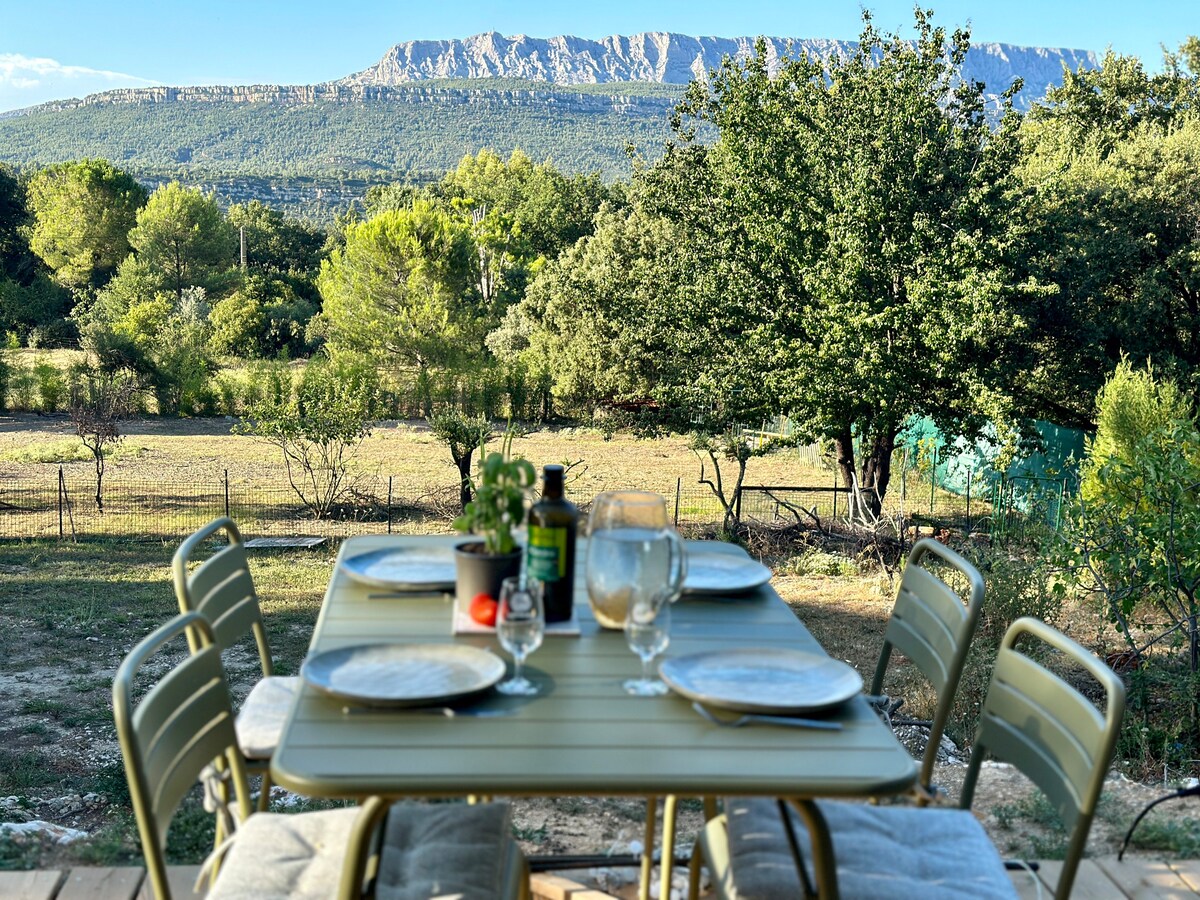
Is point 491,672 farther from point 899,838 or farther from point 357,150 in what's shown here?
point 357,150

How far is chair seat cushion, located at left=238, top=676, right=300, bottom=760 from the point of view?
7.64 feet

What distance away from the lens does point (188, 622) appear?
192 centimetres

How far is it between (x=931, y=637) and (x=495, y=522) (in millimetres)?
1069

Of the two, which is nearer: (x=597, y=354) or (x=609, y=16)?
(x=597, y=354)

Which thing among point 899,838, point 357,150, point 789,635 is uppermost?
point 357,150

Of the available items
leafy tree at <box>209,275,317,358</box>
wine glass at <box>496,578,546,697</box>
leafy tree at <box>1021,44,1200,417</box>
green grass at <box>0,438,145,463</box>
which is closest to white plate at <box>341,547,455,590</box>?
wine glass at <box>496,578,546,697</box>

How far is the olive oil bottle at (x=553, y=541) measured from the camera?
1.97m

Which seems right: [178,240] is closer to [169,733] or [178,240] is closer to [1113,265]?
[1113,265]

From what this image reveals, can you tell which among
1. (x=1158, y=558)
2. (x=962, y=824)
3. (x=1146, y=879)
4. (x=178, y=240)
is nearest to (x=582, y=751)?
(x=962, y=824)

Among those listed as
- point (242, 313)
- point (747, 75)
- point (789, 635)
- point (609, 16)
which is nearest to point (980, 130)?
point (747, 75)

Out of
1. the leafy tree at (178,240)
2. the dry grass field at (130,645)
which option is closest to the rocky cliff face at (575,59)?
the leafy tree at (178,240)

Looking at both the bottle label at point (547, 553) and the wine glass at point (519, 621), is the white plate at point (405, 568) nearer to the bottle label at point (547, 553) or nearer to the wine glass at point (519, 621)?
the bottle label at point (547, 553)

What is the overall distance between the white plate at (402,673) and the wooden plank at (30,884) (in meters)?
1.12

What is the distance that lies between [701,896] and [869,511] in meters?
8.47
